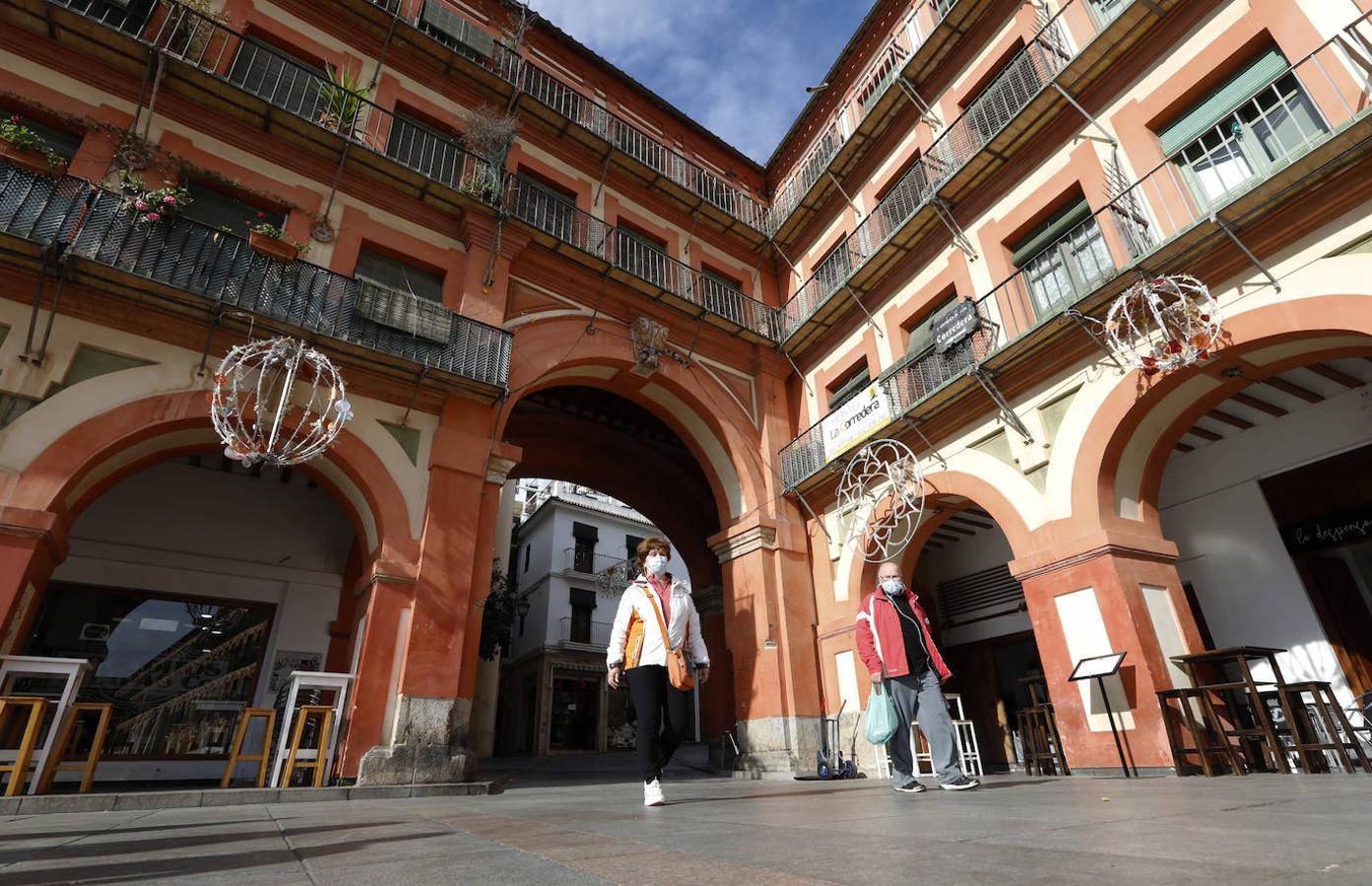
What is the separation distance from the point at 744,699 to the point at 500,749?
16907 mm

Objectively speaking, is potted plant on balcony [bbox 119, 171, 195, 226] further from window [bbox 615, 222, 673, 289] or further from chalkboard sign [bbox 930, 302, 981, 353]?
chalkboard sign [bbox 930, 302, 981, 353]

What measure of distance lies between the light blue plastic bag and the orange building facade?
334 cm

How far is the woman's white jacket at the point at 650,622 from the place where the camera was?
15.1 feet

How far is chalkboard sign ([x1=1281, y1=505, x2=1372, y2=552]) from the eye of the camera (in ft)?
25.4

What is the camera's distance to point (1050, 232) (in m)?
9.40

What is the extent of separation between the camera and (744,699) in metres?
10.9

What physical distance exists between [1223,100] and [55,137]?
13673 millimetres

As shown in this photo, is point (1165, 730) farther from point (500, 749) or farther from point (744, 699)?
point (500, 749)

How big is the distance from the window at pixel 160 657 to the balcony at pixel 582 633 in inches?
580

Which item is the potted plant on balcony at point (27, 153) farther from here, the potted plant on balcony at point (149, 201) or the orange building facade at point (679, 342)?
the potted plant on balcony at point (149, 201)

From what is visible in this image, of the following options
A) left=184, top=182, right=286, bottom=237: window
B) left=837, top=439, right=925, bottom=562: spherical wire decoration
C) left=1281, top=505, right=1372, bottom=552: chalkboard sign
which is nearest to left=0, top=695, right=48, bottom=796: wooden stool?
left=184, top=182, right=286, bottom=237: window

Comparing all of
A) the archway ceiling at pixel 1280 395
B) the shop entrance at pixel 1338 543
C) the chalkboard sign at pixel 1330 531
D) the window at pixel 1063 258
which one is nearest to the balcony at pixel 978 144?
the window at pixel 1063 258

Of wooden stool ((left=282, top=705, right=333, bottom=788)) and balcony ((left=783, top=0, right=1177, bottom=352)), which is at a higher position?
balcony ((left=783, top=0, right=1177, bottom=352))

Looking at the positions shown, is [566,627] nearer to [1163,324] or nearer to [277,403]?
[277,403]
